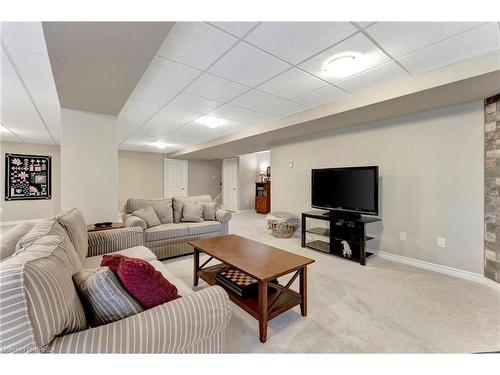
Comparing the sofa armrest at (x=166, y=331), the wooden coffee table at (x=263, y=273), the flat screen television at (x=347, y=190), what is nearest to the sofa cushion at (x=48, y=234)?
the sofa armrest at (x=166, y=331)

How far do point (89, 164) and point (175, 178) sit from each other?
555 cm

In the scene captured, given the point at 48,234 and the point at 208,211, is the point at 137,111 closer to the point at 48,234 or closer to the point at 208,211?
the point at 208,211

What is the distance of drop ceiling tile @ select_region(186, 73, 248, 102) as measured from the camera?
235 centimetres

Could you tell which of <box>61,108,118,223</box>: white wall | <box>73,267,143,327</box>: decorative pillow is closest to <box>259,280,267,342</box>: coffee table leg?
<box>73,267,143,327</box>: decorative pillow

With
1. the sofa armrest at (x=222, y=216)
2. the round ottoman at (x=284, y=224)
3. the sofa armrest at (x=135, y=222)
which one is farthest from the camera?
the round ottoman at (x=284, y=224)

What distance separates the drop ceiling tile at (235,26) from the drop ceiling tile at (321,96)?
1.31 meters

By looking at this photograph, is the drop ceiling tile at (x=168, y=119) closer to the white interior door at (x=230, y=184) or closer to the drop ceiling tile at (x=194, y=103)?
the drop ceiling tile at (x=194, y=103)

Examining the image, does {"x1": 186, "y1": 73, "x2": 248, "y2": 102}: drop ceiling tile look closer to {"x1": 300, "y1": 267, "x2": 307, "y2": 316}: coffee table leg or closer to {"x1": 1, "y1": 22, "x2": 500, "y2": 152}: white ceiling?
{"x1": 1, "y1": 22, "x2": 500, "y2": 152}: white ceiling

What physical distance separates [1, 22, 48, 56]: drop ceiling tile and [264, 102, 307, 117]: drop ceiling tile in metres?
2.45

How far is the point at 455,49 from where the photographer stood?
181 centimetres

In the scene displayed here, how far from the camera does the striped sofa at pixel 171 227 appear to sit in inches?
122
